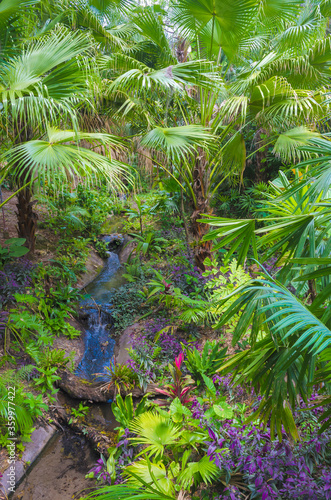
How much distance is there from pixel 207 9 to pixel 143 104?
1394 mm

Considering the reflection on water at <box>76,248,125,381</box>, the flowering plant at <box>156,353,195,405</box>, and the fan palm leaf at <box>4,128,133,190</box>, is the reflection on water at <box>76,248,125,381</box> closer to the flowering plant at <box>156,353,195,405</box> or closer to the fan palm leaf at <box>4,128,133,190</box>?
the flowering plant at <box>156,353,195,405</box>

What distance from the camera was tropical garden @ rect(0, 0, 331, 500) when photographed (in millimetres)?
1709

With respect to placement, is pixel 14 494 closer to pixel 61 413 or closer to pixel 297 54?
pixel 61 413

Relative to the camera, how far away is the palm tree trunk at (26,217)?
14.6ft

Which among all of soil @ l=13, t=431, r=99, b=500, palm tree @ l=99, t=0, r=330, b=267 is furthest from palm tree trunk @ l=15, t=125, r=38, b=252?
soil @ l=13, t=431, r=99, b=500

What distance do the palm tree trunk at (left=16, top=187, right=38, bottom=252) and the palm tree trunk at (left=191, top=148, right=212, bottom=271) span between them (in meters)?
2.50

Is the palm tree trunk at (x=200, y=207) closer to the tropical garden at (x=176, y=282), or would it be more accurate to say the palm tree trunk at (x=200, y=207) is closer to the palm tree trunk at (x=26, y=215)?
the tropical garden at (x=176, y=282)

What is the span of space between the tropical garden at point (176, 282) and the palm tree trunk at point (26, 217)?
30 millimetres

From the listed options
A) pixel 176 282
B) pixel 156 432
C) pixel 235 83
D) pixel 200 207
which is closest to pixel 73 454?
pixel 156 432

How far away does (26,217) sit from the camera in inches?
182

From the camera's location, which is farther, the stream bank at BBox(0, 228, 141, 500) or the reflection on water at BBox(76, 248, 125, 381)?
the reflection on water at BBox(76, 248, 125, 381)

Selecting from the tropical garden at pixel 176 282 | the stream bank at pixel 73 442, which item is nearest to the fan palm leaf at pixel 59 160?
the tropical garden at pixel 176 282

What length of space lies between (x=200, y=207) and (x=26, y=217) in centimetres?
272

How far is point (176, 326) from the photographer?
13.8ft
